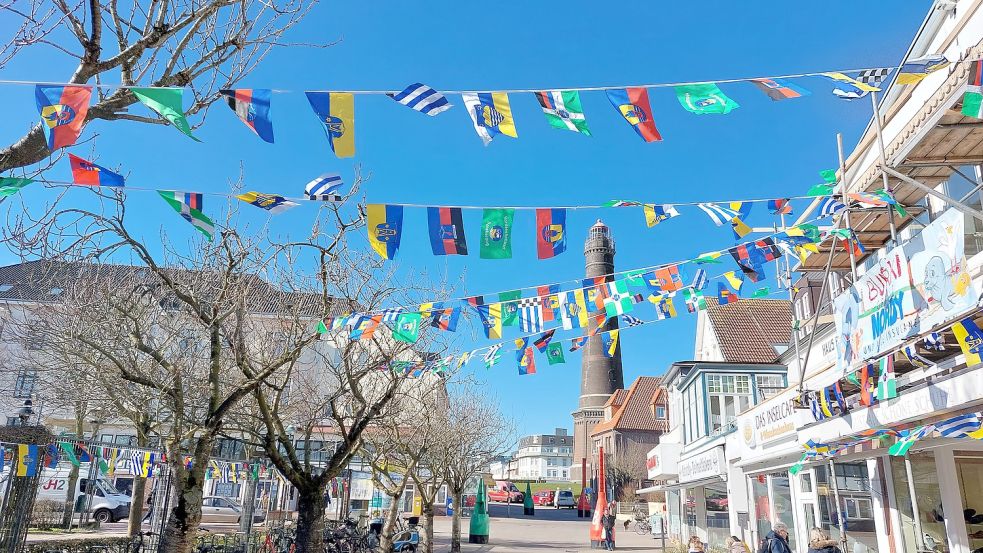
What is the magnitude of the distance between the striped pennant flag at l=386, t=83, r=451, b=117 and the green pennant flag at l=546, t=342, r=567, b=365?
746 cm

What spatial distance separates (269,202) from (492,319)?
15.6 feet

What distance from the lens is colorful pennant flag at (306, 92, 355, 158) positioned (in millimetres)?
6188

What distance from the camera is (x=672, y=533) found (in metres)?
28.6

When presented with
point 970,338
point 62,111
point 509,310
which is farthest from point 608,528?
point 62,111

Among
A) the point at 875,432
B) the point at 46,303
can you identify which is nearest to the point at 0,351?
the point at 46,303

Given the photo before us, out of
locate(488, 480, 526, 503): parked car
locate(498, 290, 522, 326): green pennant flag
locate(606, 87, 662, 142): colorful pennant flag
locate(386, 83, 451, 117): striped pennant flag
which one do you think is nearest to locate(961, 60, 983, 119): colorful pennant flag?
locate(606, 87, 662, 142): colorful pennant flag

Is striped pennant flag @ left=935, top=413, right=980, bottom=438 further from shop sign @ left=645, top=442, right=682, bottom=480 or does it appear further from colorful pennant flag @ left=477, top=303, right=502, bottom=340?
shop sign @ left=645, top=442, right=682, bottom=480

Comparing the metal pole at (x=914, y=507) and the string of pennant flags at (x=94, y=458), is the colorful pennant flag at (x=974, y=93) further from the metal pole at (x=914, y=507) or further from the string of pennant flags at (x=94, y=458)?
the string of pennant flags at (x=94, y=458)

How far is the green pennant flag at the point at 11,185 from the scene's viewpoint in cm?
589

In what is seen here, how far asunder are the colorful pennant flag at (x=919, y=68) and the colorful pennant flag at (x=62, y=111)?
25.7ft

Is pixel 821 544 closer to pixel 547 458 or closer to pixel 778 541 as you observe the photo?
pixel 778 541

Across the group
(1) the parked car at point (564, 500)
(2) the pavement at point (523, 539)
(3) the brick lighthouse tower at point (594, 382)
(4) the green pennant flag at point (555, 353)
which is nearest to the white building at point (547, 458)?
(3) the brick lighthouse tower at point (594, 382)

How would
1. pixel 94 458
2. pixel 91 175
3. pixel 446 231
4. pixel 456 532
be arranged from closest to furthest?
pixel 91 175, pixel 446 231, pixel 94 458, pixel 456 532

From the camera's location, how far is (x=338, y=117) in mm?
6207
